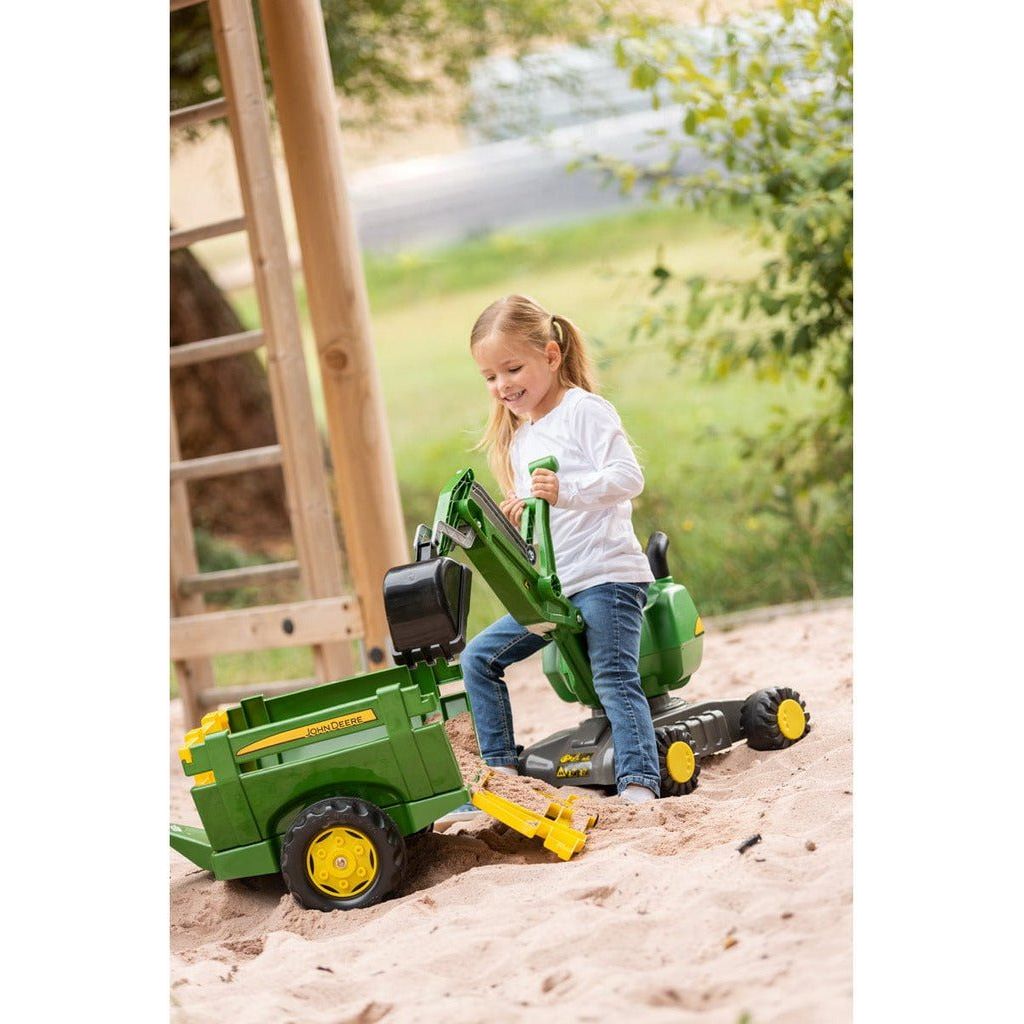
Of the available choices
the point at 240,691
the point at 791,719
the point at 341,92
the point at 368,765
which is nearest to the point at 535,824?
the point at 368,765

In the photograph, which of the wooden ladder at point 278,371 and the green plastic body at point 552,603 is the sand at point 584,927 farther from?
the wooden ladder at point 278,371

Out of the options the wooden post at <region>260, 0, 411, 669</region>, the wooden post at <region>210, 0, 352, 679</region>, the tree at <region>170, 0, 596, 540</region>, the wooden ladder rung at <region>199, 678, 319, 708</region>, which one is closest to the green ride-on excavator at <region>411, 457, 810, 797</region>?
the wooden post at <region>260, 0, 411, 669</region>

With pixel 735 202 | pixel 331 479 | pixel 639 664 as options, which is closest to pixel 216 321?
pixel 331 479

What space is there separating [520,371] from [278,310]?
1.44m

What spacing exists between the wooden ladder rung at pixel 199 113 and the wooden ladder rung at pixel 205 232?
326mm

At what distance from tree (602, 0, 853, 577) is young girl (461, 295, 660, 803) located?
2020 mm

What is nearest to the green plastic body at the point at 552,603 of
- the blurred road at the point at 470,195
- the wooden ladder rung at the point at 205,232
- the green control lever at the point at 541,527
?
the green control lever at the point at 541,527

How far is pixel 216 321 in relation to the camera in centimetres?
679

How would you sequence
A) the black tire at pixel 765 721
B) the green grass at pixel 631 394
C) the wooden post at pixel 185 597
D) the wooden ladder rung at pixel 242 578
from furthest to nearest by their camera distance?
1. the green grass at pixel 631 394
2. the wooden post at pixel 185 597
3. the wooden ladder rung at pixel 242 578
4. the black tire at pixel 765 721

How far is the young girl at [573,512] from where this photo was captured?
2.58 metres

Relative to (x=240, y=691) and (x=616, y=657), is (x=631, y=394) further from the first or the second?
(x=616, y=657)

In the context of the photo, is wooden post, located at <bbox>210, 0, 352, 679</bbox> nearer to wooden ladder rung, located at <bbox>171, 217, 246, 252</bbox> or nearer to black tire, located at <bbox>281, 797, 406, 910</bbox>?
wooden ladder rung, located at <bbox>171, 217, 246, 252</bbox>
